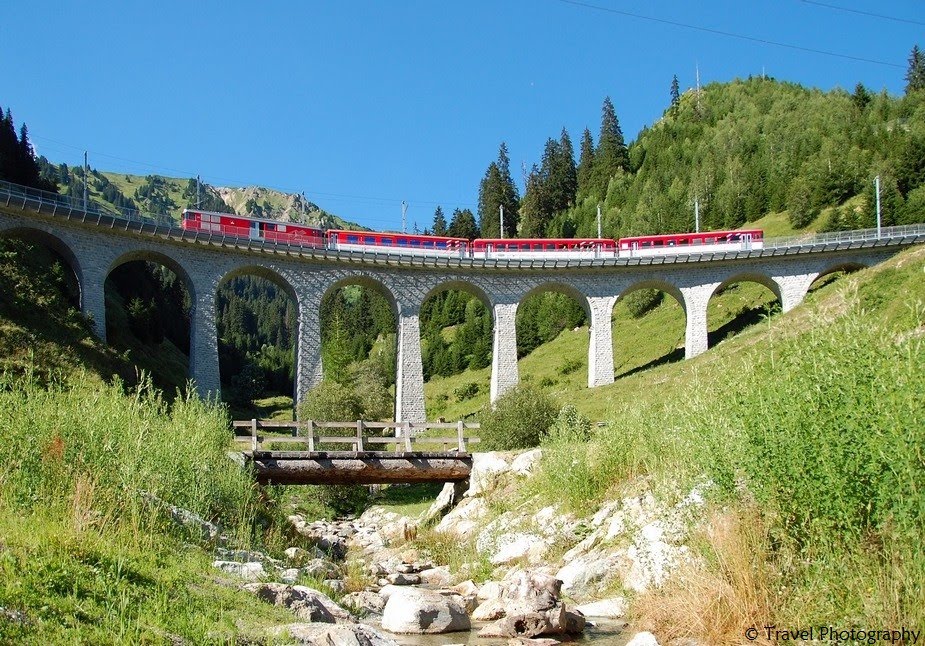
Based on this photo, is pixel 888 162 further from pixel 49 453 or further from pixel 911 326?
pixel 49 453

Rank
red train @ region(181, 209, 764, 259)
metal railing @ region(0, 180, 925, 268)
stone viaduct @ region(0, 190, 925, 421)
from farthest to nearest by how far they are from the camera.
Answer: 1. red train @ region(181, 209, 764, 259)
2. stone viaduct @ region(0, 190, 925, 421)
3. metal railing @ region(0, 180, 925, 268)

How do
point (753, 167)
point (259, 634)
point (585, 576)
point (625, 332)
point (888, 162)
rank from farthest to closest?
point (753, 167) → point (888, 162) → point (625, 332) → point (585, 576) → point (259, 634)

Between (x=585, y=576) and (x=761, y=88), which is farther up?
(x=761, y=88)

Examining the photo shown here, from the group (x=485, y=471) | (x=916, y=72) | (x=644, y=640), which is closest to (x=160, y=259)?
(x=485, y=471)

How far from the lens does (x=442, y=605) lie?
11156 millimetres

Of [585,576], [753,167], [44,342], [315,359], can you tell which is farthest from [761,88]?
[585,576]

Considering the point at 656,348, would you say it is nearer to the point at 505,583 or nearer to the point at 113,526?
the point at 505,583

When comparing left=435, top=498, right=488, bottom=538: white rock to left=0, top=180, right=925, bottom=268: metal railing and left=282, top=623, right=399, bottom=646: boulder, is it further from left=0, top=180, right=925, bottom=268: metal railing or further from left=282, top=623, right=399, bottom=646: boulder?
left=0, top=180, right=925, bottom=268: metal railing

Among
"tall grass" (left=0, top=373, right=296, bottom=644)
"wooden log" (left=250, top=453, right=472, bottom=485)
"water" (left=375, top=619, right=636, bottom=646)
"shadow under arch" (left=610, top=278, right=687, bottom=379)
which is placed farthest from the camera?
"shadow under arch" (left=610, top=278, right=687, bottom=379)

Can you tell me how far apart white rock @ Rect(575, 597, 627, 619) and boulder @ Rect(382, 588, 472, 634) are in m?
1.80

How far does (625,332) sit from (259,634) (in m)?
61.8

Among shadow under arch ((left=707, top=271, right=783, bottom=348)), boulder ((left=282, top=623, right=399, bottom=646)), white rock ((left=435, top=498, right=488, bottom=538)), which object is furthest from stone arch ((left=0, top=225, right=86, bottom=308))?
shadow under arch ((left=707, top=271, right=783, bottom=348))

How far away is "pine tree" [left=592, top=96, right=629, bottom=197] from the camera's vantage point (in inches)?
4326

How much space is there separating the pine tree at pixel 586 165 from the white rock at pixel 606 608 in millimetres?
102426
